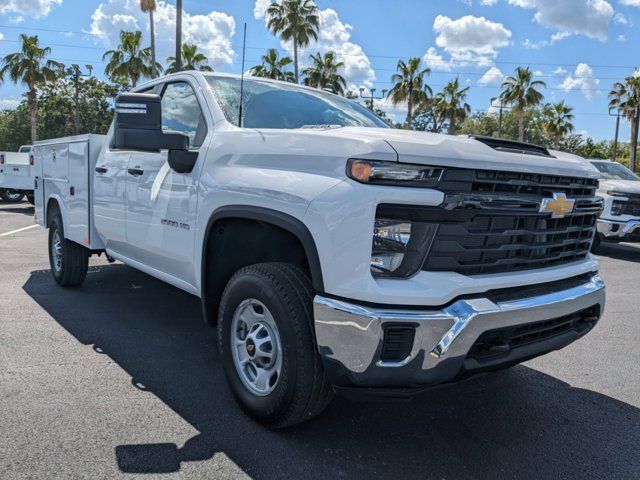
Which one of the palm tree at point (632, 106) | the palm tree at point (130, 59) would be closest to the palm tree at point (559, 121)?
the palm tree at point (632, 106)

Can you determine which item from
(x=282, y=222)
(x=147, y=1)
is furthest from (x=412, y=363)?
(x=147, y=1)

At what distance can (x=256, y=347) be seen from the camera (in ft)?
9.75

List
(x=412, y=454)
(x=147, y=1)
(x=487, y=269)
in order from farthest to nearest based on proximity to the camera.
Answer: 1. (x=147, y=1)
2. (x=412, y=454)
3. (x=487, y=269)

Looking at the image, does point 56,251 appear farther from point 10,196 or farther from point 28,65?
point 28,65

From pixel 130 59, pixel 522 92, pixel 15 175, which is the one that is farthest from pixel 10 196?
pixel 522 92

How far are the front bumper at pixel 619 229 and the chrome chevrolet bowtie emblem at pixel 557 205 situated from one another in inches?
318

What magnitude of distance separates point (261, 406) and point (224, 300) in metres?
0.63

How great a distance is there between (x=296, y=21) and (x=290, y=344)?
33.5 metres

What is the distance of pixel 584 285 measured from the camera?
310cm

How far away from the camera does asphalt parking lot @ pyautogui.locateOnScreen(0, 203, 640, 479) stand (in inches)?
106

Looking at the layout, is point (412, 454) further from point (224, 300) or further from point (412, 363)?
point (224, 300)

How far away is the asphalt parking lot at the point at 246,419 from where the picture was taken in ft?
8.86

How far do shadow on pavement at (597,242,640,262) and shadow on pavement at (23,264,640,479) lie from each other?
25.5 feet

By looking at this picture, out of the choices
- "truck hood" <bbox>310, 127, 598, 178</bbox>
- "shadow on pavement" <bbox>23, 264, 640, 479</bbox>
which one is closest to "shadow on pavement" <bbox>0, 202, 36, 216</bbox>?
"shadow on pavement" <bbox>23, 264, 640, 479</bbox>
